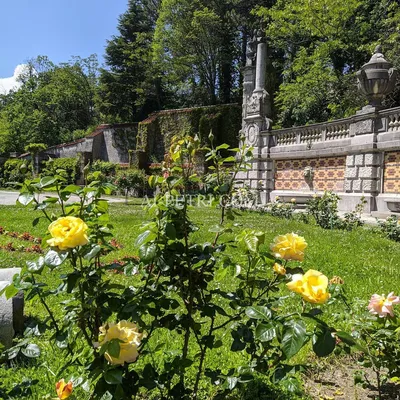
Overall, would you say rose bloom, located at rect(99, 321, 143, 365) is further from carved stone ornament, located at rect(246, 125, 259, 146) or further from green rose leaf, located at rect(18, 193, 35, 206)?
carved stone ornament, located at rect(246, 125, 259, 146)

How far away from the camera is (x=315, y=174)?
584 inches

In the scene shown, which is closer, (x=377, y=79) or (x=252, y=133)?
(x=377, y=79)

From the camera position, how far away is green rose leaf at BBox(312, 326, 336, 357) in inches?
45.1

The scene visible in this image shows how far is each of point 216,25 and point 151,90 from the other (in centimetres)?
925

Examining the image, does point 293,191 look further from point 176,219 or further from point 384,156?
point 176,219

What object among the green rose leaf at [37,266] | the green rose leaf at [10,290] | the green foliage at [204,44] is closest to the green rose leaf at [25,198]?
the green rose leaf at [37,266]

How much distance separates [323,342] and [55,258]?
101 cm

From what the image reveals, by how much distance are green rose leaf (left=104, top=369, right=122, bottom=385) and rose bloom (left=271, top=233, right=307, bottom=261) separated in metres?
0.78

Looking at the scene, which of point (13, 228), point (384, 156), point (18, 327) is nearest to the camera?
point (18, 327)

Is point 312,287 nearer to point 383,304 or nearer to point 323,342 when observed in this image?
point 323,342

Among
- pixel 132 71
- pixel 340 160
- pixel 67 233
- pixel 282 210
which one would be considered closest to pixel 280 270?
pixel 67 233

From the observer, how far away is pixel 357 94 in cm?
1756

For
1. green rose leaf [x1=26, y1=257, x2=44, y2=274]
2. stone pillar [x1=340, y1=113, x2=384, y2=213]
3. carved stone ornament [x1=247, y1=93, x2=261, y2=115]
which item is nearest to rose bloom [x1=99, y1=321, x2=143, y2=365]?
green rose leaf [x1=26, y1=257, x2=44, y2=274]

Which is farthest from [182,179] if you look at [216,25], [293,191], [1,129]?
[1,129]
